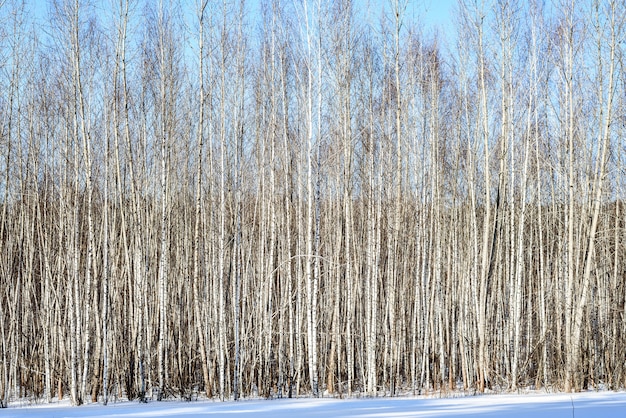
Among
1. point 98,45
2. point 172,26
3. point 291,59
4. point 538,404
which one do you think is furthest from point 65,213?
point 538,404

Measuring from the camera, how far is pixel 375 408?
6738 millimetres

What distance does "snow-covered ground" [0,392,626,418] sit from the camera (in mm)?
6055

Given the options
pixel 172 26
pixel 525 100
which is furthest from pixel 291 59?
pixel 525 100

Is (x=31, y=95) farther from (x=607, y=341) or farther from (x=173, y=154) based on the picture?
(x=607, y=341)

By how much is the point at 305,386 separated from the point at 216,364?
151cm

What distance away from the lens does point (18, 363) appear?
1000 centimetres

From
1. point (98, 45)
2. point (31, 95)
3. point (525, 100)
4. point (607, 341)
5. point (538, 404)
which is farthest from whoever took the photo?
point (31, 95)

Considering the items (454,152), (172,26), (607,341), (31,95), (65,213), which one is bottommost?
(607,341)

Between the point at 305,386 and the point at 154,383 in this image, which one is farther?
the point at 305,386

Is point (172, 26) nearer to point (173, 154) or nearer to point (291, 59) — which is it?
point (291, 59)

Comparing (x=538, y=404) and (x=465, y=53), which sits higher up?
(x=465, y=53)

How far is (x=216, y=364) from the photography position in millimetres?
9703

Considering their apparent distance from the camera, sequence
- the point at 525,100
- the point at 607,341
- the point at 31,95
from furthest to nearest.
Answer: the point at 31,95
the point at 525,100
the point at 607,341

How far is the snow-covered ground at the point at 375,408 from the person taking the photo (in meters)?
6.05
